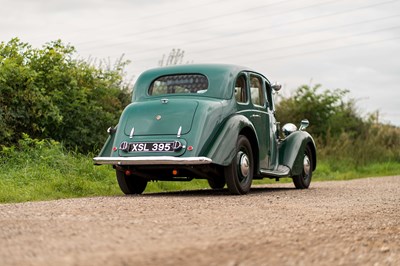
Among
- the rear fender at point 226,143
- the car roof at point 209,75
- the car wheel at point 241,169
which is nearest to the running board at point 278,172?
the car wheel at point 241,169

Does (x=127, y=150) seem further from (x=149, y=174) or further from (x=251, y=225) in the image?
(x=251, y=225)

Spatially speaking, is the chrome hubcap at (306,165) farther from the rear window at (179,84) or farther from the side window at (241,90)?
the rear window at (179,84)

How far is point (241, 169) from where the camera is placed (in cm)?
936

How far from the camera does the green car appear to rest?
348 inches

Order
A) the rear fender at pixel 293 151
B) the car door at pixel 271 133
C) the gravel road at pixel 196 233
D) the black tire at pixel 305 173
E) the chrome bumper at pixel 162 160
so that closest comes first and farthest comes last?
1. the gravel road at pixel 196 233
2. the chrome bumper at pixel 162 160
3. the car door at pixel 271 133
4. the rear fender at pixel 293 151
5. the black tire at pixel 305 173

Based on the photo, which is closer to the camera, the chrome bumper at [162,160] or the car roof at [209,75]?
the chrome bumper at [162,160]

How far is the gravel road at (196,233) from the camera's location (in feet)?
A: 13.3

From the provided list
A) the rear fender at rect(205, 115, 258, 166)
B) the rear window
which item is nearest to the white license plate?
the rear fender at rect(205, 115, 258, 166)

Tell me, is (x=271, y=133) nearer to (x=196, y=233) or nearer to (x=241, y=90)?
(x=241, y=90)

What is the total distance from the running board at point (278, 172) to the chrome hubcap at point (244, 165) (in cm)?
57

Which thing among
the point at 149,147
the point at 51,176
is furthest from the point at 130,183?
the point at 51,176

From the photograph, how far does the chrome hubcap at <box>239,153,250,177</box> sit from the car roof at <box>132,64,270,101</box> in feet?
2.81

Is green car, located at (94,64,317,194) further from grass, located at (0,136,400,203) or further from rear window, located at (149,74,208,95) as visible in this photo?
grass, located at (0,136,400,203)

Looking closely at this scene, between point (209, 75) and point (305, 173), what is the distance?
3.02 metres
